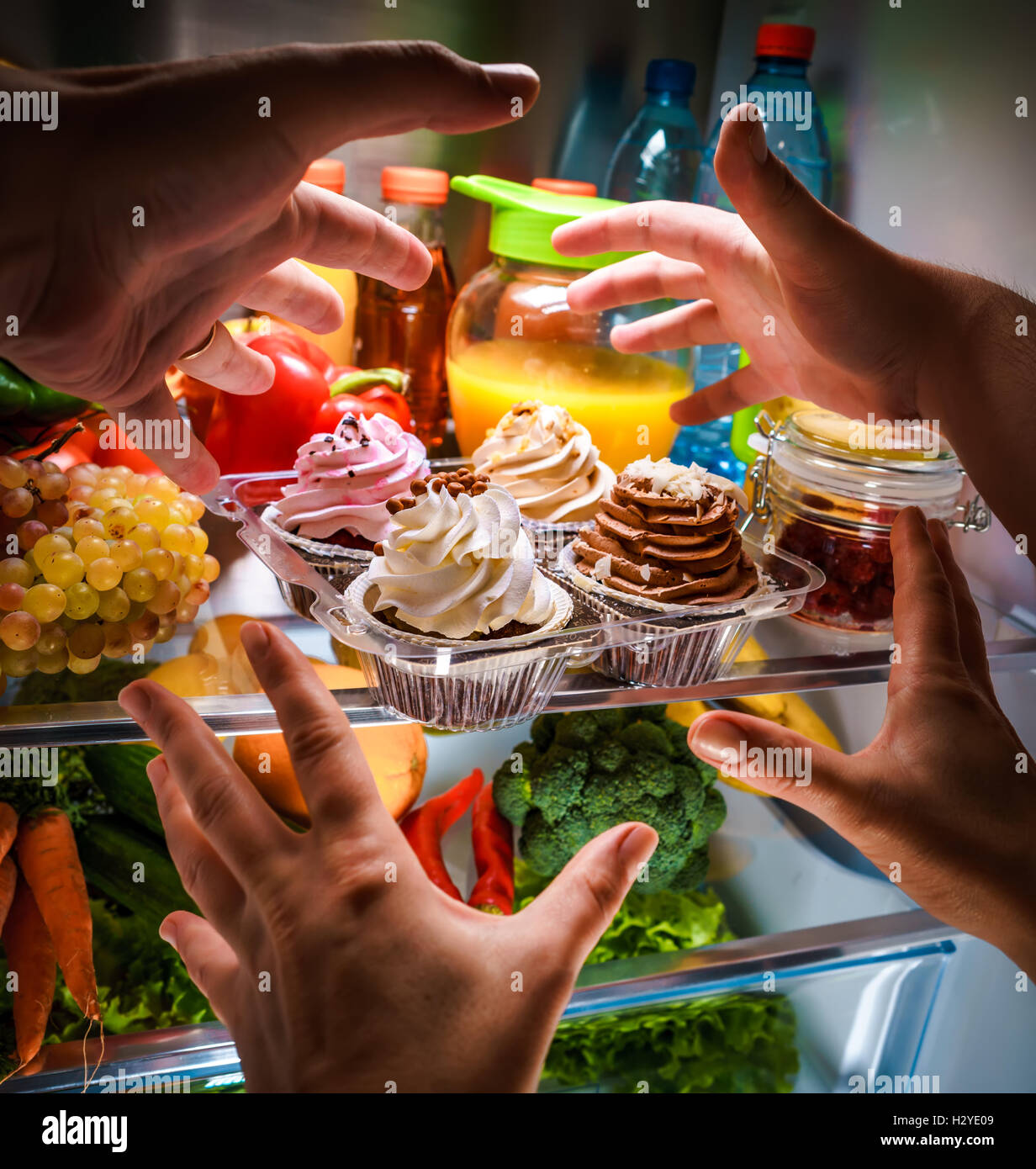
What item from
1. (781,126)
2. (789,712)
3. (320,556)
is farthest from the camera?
(781,126)

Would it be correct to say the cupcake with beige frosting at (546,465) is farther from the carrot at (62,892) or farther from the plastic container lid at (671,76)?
the plastic container lid at (671,76)

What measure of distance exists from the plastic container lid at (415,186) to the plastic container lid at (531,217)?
8 centimetres

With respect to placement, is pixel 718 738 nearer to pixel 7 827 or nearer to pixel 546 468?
pixel 546 468

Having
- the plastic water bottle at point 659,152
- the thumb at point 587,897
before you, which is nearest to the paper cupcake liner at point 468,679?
the thumb at point 587,897

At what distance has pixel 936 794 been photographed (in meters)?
0.72

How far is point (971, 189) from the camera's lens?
1261mm

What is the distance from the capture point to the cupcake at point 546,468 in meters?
1.13

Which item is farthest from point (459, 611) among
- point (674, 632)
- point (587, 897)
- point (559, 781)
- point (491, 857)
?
point (491, 857)

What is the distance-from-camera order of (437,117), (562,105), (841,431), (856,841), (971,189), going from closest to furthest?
(437,117), (856,841), (841,431), (971,189), (562,105)

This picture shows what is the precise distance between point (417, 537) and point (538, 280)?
0.60m

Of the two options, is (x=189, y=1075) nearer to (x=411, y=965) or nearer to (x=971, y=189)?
(x=411, y=965)

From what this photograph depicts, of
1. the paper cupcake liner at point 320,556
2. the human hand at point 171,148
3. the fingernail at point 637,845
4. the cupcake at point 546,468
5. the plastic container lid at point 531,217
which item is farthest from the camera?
the plastic container lid at point 531,217

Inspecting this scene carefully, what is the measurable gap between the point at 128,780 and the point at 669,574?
689 millimetres
